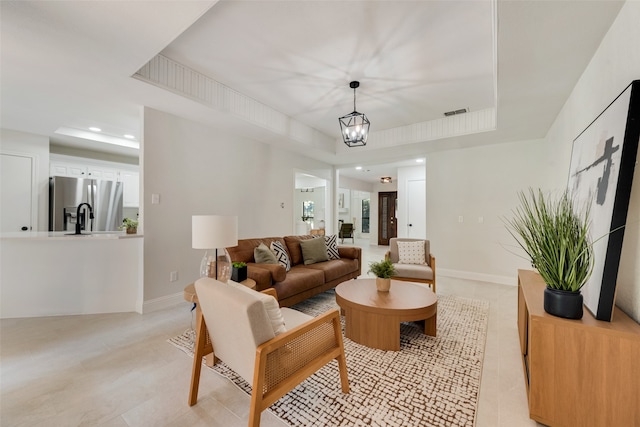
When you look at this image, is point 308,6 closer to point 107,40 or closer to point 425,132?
point 107,40

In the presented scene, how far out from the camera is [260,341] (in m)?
1.26

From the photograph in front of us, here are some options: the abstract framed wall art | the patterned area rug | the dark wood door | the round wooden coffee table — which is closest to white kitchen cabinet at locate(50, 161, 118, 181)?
the patterned area rug

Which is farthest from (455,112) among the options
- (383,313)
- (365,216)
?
(365,216)

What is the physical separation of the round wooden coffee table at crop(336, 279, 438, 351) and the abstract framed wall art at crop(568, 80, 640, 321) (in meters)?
1.08

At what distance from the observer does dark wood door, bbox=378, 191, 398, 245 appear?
32.4ft

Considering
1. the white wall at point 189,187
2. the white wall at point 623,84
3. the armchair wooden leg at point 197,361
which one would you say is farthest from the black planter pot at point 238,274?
the white wall at point 623,84

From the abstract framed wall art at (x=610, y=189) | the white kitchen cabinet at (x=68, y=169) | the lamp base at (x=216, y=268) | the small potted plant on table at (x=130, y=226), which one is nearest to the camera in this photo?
the abstract framed wall art at (x=610, y=189)

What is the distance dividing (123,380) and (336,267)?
245 centimetres

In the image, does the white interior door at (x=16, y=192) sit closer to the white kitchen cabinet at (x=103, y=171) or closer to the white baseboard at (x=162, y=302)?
the white kitchen cabinet at (x=103, y=171)

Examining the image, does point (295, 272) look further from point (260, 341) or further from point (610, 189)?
point (610, 189)

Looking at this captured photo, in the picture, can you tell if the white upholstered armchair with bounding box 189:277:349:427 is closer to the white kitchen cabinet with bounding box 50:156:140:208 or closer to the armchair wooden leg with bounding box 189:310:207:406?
the armchair wooden leg with bounding box 189:310:207:406

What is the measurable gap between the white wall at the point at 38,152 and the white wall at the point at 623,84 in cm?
695

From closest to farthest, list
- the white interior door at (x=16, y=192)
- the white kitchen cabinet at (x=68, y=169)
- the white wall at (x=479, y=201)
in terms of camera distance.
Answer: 1. the white interior door at (x=16, y=192)
2. the white wall at (x=479, y=201)
3. the white kitchen cabinet at (x=68, y=169)

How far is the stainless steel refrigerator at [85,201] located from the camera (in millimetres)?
4395
